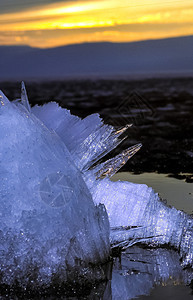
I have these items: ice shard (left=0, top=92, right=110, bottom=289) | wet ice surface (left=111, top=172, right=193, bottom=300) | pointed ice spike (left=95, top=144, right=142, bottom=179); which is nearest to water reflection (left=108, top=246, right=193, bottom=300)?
wet ice surface (left=111, top=172, right=193, bottom=300)

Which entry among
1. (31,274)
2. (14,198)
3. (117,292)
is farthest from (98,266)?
(14,198)

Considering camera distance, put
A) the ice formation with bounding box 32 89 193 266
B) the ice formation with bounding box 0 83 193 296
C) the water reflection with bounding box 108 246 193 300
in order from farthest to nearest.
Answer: the ice formation with bounding box 32 89 193 266, the water reflection with bounding box 108 246 193 300, the ice formation with bounding box 0 83 193 296

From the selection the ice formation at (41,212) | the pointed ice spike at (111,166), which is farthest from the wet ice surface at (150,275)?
the pointed ice spike at (111,166)

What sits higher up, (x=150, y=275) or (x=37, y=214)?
(x=37, y=214)

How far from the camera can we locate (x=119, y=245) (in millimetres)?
3334

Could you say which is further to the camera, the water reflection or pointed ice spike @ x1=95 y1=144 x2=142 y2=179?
pointed ice spike @ x1=95 y1=144 x2=142 y2=179

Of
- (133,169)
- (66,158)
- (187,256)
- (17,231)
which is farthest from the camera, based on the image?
(133,169)

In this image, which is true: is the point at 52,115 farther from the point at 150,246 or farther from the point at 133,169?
the point at 133,169

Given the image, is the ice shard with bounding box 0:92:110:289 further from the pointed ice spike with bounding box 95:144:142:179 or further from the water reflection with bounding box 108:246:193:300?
the pointed ice spike with bounding box 95:144:142:179

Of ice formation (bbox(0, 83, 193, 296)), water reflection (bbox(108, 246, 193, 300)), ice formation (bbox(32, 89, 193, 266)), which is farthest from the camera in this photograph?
ice formation (bbox(32, 89, 193, 266))

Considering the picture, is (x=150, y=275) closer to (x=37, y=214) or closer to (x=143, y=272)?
(x=143, y=272)

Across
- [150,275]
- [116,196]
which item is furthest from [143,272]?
[116,196]

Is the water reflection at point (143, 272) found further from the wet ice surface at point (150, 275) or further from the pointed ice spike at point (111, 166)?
the pointed ice spike at point (111, 166)

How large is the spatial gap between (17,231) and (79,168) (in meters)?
0.70
